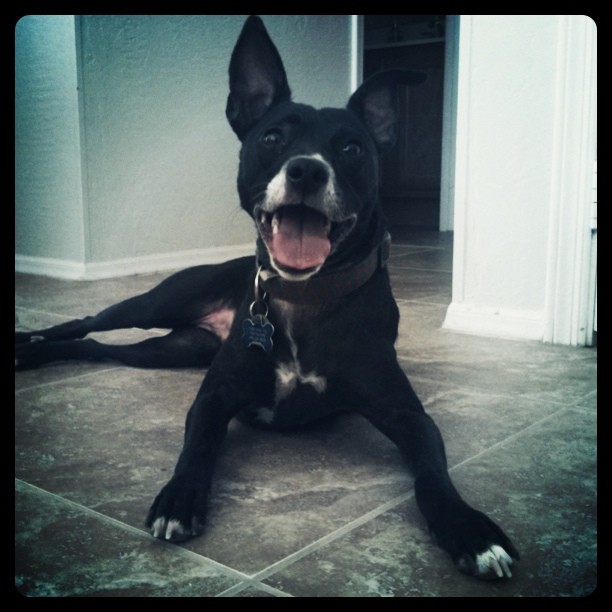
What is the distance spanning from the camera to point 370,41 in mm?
8672

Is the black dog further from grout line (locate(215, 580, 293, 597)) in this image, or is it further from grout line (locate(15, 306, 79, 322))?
grout line (locate(15, 306, 79, 322))

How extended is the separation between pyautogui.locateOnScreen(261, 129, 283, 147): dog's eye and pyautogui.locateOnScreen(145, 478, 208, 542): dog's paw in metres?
0.87

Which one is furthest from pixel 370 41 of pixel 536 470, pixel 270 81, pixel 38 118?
pixel 536 470

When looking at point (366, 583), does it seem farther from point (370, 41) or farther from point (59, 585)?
point (370, 41)

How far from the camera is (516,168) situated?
9.92ft

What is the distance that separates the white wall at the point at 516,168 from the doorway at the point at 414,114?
16.9ft

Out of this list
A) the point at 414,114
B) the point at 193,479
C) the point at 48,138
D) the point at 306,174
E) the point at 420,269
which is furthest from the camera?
the point at 414,114

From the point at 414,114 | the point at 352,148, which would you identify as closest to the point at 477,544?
the point at 352,148

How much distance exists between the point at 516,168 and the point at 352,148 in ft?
4.53

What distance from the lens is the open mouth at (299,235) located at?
68.1 inches

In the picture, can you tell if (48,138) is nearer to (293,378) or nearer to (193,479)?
(293,378)

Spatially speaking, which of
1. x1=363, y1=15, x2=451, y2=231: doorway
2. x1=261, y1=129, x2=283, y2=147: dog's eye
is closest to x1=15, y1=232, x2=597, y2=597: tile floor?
x1=261, y1=129, x2=283, y2=147: dog's eye

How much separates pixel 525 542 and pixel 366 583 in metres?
0.33

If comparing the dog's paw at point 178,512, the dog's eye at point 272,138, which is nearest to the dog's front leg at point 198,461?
the dog's paw at point 178,512
